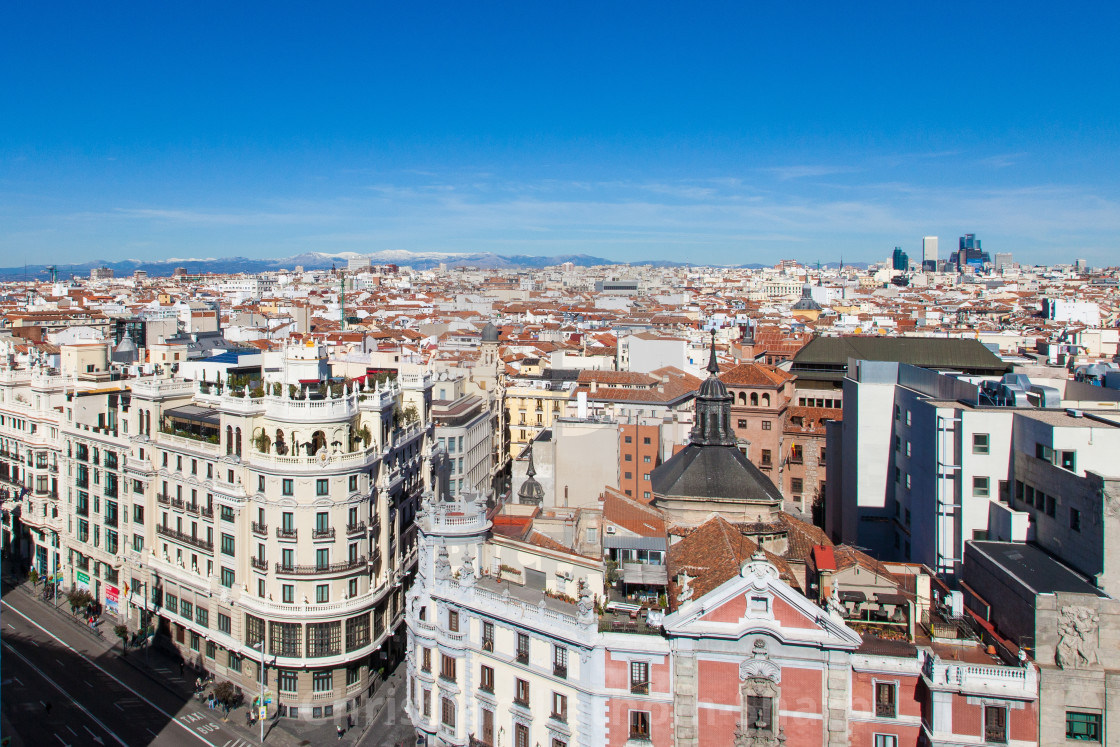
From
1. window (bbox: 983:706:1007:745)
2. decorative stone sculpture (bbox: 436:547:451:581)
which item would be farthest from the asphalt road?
window (bbox: 983:706:1007:745)

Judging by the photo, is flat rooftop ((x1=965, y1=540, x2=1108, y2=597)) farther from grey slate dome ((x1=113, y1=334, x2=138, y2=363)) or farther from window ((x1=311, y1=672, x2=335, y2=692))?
grey slate dome ((x1=113, y1=334, x2=138, y2=363))

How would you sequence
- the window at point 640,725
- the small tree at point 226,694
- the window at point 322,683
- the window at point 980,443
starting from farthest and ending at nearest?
the window at point 322,683, the small tree at point 226,694, the window at point 980,443, the window at point 640,725

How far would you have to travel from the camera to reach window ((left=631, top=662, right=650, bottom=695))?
30.9 meters

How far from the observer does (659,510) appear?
155ft

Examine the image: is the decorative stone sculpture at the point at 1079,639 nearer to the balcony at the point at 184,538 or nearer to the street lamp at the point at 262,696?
the street lamp at the point at 262,696

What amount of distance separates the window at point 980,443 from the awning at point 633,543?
46.8ft

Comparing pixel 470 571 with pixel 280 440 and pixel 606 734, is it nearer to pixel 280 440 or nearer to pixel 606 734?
pixel 606 734

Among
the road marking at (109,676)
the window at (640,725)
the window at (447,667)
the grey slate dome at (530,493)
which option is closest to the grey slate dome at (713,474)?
the grey slate dome at (530,493)

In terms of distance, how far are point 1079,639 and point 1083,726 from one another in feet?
8.64

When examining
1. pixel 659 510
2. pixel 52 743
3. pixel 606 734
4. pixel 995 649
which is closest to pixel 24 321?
pixel 52 743

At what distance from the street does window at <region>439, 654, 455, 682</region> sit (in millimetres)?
7515

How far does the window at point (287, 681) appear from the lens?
4419 cm

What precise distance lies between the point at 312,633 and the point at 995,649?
30.0 metres

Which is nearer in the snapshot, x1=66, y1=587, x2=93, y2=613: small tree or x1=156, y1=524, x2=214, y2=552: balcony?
x1=156, y1=524, x2=214, y2=552: balcony
